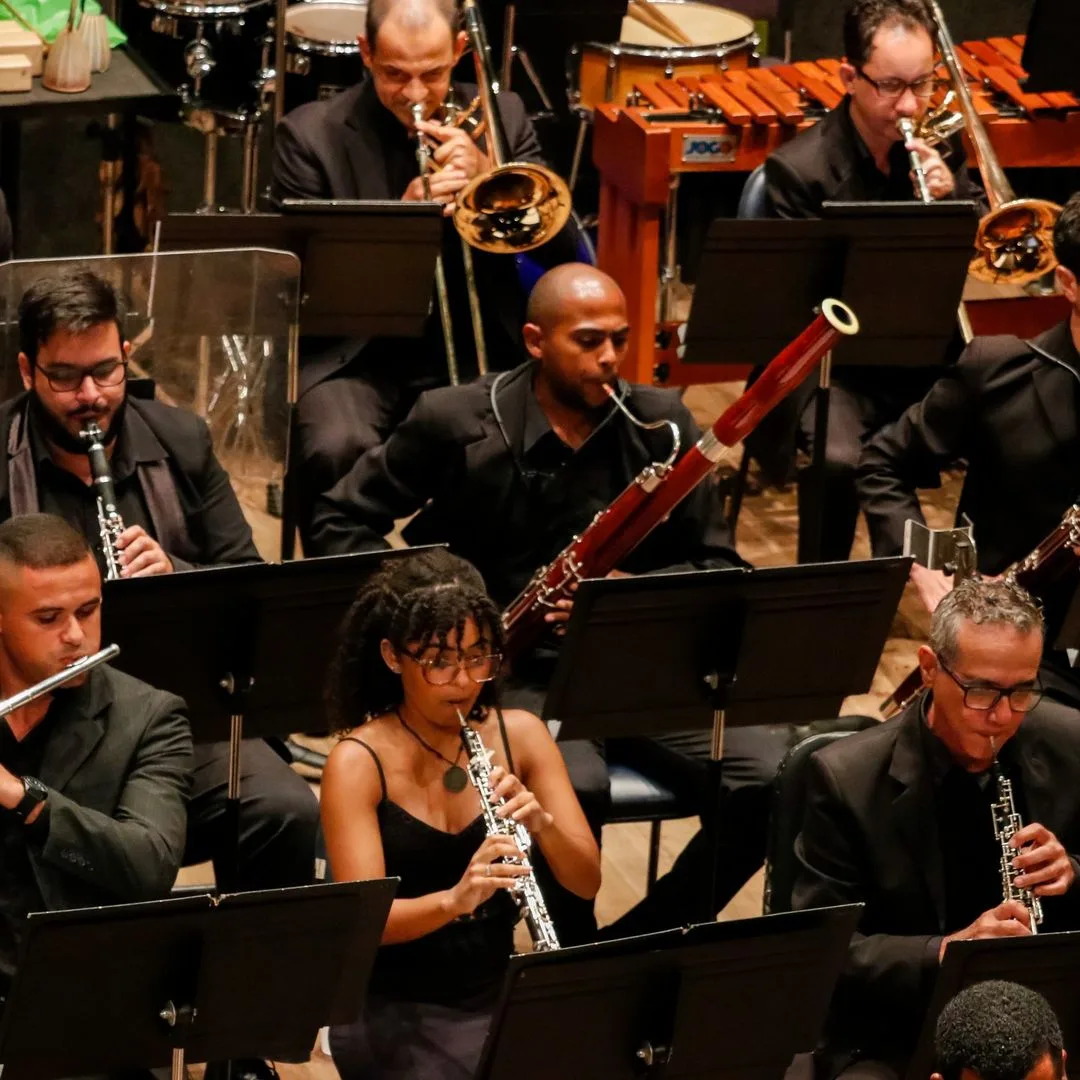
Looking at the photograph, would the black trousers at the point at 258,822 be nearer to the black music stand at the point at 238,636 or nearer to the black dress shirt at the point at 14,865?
the black music stand at the point at 238,636

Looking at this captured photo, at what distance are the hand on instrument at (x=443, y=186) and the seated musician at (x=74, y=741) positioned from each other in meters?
1.90

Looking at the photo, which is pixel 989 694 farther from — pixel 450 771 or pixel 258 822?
pixel 258 822

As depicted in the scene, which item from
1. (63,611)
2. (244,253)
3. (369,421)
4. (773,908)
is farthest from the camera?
(369,421)

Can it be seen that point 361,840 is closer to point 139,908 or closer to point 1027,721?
point 139,908

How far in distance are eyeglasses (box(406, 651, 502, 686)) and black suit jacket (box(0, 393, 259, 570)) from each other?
30.7 inches

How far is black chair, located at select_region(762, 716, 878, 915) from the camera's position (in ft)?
12.8

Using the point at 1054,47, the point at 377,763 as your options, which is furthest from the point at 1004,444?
the point at 1054,47

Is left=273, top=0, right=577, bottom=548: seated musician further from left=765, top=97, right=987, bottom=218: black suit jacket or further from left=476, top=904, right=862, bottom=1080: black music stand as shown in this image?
left=476, top=904, right=862, bottom=1080: black music stand

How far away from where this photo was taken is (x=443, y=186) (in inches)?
213

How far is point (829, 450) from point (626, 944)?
269 centimetres

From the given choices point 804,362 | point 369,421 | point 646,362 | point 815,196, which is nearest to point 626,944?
point 804,362

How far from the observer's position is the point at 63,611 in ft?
12.0

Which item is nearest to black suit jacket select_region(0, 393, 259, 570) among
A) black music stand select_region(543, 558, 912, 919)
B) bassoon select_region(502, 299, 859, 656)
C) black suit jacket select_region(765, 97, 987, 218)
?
bassoon select_region(502, 299, 859, 656)

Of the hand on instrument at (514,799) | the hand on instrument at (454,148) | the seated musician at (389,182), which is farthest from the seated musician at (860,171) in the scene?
the hand on instrument at (514,799)
